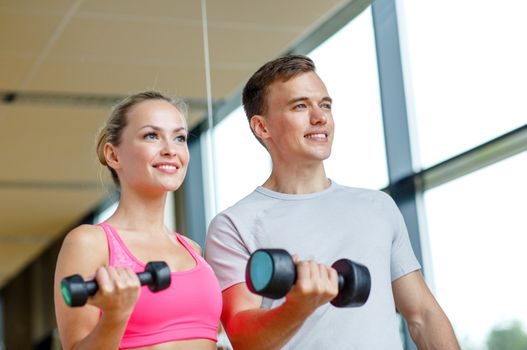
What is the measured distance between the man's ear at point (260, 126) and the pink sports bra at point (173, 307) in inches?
13.7

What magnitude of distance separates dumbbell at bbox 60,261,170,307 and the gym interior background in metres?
0.70

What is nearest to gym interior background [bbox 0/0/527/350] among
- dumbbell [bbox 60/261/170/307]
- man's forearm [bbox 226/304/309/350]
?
man's forearm [bbox 226/304/309/350]

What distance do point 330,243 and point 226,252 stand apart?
7.7 inches

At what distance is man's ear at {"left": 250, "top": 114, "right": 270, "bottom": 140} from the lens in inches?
78.4

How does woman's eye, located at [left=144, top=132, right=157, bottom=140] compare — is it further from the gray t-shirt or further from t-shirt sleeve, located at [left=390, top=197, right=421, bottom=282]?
t-shirt sleeve, located at [left=390, top=197, right=421, bottom=282]

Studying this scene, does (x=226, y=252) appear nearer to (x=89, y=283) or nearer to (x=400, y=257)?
(x=400, y=257)

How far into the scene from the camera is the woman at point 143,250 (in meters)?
1.62

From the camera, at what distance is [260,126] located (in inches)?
78.8

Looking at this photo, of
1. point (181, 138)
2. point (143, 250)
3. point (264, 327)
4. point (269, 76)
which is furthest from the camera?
point (269, 76)

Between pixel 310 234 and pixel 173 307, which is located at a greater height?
pixel 310 234

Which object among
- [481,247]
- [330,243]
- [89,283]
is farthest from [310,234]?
[481,247]

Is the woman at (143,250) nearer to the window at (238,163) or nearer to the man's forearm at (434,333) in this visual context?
the man's forearm at (434,333)

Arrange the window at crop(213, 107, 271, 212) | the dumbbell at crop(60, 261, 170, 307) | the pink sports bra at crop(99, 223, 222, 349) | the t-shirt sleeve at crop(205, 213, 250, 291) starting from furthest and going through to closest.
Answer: the window at crop(213, 107, 271, 212) → the t-shirt sleeve at crop(205, 213, 250, 291) → the pink sports bra at crop(99, 223, 222, 349) → the dumbbell at crop(60, 261, 170, 307)

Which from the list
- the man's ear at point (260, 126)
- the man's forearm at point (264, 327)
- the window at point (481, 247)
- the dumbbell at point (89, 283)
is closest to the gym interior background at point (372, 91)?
the window at point (481, 247)
